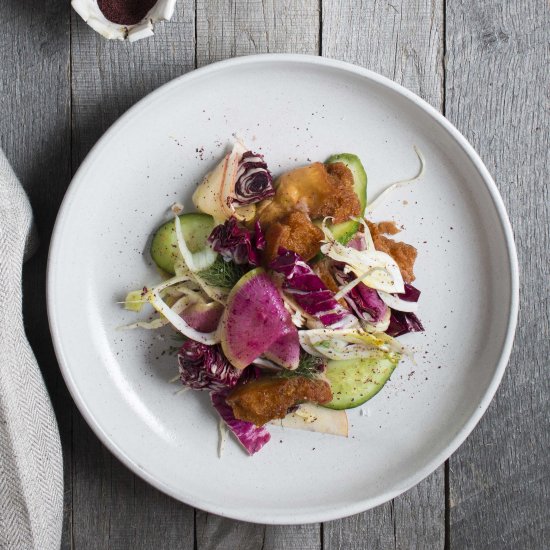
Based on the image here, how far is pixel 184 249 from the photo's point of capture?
1972mm

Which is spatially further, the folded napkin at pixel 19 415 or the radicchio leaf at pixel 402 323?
the radicchio leaf at pixel 402 323

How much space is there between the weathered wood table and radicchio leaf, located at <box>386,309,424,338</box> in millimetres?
493

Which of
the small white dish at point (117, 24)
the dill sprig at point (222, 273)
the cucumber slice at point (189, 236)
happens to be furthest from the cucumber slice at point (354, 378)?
the small white dish at point (117, 24)

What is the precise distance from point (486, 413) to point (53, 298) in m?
1.60

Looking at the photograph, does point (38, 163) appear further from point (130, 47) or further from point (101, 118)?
point (130, 47)

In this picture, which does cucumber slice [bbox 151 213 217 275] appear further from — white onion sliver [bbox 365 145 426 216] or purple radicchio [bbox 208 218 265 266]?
white onion sliver [bbox 365 145 426 216]

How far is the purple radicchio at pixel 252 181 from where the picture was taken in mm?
1949

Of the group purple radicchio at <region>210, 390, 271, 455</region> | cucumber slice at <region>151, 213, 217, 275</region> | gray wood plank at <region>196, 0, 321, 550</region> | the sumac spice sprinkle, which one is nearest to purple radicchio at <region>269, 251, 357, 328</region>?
cucumber slice at <region>151, 213, 217, 275</region>

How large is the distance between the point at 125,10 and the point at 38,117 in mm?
486

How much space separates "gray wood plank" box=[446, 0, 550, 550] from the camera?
7.22ft

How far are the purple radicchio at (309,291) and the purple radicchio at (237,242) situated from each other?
0.27 ft

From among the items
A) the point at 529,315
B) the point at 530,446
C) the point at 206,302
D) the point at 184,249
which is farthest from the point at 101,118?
the point at 530,446

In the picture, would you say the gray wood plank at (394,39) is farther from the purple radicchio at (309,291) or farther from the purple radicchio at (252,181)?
the purple radicchio at (309,291)

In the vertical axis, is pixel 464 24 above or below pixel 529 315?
above
